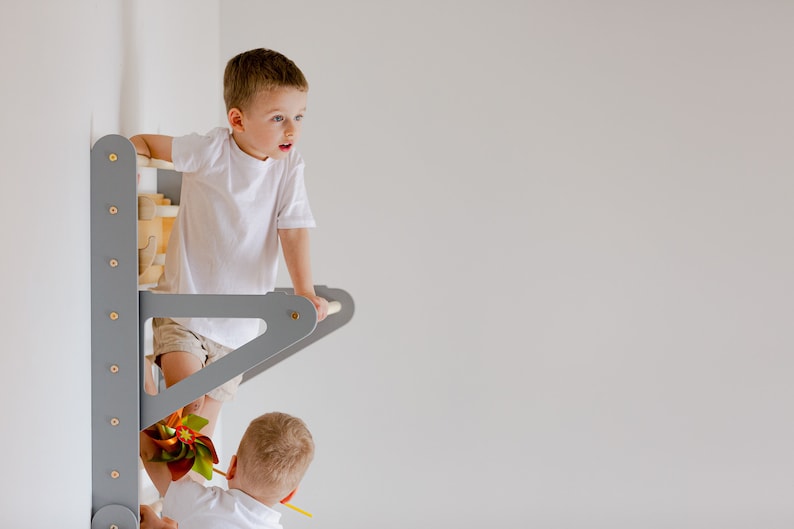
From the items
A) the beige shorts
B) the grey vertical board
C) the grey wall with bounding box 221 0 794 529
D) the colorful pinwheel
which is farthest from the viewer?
the grey wall with bounding box 221 0 794 529

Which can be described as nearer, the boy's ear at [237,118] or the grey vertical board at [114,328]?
the grey vertical board at [114,328]

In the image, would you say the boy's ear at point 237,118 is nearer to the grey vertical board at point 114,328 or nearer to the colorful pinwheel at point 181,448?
the grey vertical board at point 114,328

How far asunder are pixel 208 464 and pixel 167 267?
287 millimetres

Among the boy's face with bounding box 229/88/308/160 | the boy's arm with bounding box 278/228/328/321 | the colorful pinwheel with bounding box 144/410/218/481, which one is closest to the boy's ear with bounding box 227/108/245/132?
the boy's face with bounding box 229/88/308/160

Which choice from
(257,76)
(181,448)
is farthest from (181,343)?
(257,76)

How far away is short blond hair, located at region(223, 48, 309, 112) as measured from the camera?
116cm

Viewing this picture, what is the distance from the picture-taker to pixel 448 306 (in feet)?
7.51

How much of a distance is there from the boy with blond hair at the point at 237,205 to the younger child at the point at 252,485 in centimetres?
14

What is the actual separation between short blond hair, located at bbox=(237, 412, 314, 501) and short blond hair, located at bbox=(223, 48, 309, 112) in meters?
0.45

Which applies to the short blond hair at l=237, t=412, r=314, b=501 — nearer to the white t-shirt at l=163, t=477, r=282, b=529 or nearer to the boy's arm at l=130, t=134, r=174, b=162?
the white t-shirt at l=163, t=477, r=282, b=529

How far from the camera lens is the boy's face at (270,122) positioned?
1.16 meters

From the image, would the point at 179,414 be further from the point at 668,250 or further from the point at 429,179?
the point at 668,250

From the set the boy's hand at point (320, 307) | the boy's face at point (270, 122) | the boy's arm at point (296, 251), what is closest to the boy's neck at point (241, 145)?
the boy's face at point (270, 122)

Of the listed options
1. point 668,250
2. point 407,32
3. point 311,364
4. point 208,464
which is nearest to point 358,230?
point 311,364
